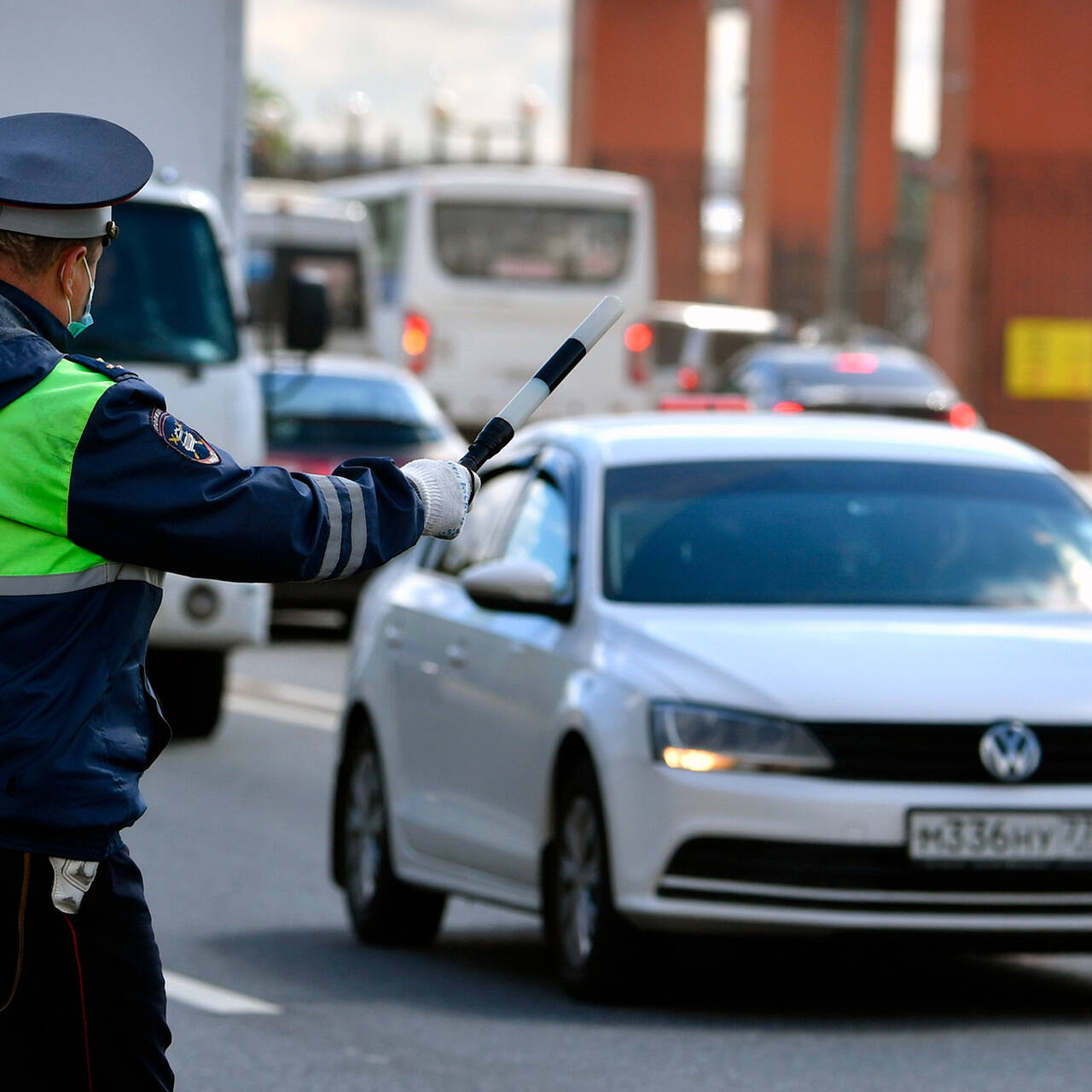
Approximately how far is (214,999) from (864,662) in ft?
6.20

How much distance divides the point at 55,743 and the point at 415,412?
16.2 m

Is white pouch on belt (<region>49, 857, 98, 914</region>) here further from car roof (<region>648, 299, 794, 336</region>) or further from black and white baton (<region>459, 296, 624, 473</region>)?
car roof (<region>648, 299, 794, 336</region>)

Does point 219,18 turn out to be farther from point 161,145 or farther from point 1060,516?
point 1060,516

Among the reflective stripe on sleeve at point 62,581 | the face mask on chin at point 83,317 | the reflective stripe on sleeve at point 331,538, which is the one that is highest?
the face mask on chin at point 83,317

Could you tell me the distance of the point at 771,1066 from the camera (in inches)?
263

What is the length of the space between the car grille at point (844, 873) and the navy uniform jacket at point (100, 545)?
3.53m

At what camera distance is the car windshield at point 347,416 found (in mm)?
19438

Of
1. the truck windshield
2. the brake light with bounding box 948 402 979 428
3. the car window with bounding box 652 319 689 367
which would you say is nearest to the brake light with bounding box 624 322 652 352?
the car window with bounding box 652 319 689 367

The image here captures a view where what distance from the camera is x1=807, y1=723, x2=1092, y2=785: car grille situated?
713 centimetres

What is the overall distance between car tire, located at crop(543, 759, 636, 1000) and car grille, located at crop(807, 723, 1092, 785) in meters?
0.63

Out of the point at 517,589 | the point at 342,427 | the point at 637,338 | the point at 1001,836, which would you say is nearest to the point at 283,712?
the point at 342,427

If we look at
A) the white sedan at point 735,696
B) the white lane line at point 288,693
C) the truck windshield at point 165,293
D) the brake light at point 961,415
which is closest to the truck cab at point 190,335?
the truck windshield at point 165,293

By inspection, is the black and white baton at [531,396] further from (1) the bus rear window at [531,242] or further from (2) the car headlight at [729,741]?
(1) the bus rear window at [531,242]

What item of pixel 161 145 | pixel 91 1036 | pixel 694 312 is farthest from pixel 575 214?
pixel 91 1036
